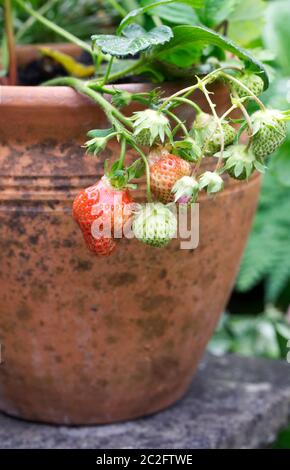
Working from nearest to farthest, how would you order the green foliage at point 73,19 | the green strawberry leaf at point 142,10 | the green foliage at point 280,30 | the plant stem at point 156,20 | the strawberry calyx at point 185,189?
the strawberry calyx at point 185,189 < the green strawberry leaf at point 142,10 < the plant stem at point 156,20 < the green foliage at point 73,19 < the green foliage at point 280,30

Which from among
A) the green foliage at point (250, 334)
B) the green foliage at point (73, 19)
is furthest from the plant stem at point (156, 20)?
the green foliage at point (250, 334)

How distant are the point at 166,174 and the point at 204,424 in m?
0.55

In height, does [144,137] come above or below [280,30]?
above

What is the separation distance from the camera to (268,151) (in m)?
0.73

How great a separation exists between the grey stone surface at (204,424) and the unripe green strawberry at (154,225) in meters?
0.46

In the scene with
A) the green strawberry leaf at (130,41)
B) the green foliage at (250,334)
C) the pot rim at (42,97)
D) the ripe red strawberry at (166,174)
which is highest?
the green strawberry leaf at (130,41)

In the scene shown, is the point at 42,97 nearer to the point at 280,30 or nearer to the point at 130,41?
the point at 130,41

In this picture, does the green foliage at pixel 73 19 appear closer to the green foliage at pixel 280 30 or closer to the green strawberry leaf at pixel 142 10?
the green foliage at pixel 280 30

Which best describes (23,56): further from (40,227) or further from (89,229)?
(89,229)

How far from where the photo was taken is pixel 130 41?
792 millimetres

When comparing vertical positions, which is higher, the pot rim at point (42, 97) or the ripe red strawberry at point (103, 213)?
the pot rim at point (42, 97)

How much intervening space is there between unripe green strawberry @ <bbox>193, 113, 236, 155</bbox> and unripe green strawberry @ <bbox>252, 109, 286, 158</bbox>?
31 mm

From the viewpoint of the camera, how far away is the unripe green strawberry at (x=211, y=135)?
0.75 meters

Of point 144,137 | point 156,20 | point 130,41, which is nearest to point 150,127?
point 144,137
